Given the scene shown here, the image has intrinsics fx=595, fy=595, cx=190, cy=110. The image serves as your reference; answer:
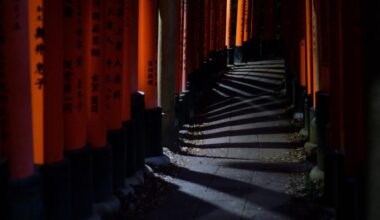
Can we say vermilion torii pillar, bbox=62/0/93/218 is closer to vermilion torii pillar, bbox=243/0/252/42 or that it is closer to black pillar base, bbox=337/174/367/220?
black pillar base, bbox=337/174/367/220

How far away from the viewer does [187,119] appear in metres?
14.8

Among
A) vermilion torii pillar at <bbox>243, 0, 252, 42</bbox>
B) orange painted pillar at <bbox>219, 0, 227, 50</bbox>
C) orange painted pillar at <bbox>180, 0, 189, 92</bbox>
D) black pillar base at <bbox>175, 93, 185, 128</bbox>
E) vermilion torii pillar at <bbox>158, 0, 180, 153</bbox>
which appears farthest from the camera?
vermilion torii pillar at <bbox>243, 0, 252, 42</bbox>

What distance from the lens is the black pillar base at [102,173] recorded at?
6680 mm

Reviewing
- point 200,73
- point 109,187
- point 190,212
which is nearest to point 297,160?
point 190,212

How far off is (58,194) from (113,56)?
2290 mm

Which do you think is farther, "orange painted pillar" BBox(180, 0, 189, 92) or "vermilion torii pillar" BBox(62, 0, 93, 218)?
"orange painted pillar" BBox(180, 0, 189, 92)

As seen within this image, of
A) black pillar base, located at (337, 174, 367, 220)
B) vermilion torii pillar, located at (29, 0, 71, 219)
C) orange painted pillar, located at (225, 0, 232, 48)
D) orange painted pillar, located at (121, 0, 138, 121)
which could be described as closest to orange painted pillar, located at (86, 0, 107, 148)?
orange painted pillar, located at (121, 0, 138, 121)

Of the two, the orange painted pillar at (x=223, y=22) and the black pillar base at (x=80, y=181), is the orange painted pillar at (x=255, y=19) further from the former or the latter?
the black pillar base at (x=80, y=181)

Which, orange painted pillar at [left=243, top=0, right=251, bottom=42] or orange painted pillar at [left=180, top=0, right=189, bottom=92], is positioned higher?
orange painted pillar at [left=243, top=0, right=251, bottom=42]

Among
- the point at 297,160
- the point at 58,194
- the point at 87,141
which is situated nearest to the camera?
the point at 58,194

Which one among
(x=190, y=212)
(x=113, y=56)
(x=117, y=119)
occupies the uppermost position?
(x=113, y=56)

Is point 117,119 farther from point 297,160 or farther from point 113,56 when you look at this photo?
point 297,160

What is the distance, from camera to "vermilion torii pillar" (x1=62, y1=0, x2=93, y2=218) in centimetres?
575

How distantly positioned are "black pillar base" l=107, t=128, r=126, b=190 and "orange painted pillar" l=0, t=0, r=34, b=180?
2.52 meters
